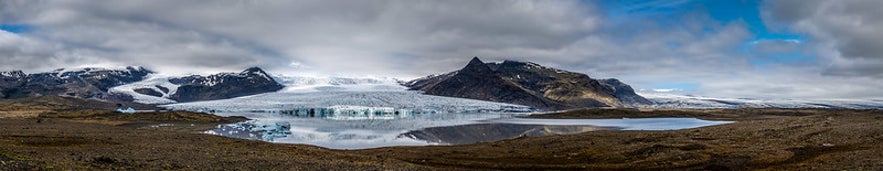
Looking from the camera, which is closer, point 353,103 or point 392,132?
point 392,132

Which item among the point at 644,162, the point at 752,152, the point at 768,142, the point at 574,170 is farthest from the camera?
the point at 768,142

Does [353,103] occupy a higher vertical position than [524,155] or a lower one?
higher

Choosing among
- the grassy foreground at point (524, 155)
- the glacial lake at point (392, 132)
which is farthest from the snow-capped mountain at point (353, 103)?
the grassy foreground at point (524, 155)

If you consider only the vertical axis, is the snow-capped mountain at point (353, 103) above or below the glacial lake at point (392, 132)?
above

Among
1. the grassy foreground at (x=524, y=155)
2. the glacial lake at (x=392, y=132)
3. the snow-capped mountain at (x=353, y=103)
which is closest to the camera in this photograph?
the grassy foreground at (x=524, y=155)

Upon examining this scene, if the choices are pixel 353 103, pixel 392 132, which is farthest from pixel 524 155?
pixel 353 103

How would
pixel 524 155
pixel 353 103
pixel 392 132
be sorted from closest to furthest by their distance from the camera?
pixel 524 155
pixel 392 132
pixel 353 103

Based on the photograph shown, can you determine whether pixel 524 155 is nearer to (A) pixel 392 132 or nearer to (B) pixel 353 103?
(A) pixel 392 132

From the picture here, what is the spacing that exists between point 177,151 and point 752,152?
26.6 meters

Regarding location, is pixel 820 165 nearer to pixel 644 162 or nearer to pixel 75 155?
pixel 644 162

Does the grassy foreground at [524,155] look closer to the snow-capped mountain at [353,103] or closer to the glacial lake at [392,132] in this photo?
the glacial lake at [392,132]

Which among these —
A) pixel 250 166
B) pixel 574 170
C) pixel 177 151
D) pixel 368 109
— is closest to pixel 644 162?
pixel 574 170

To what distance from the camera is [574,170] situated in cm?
2323

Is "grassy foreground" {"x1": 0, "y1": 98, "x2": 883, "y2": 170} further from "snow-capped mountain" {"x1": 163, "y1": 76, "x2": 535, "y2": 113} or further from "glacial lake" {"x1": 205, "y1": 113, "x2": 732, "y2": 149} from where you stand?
"snow-capped mountain" {"x1": 163, "y1": 76, "x2": 535, "y2": 113}
